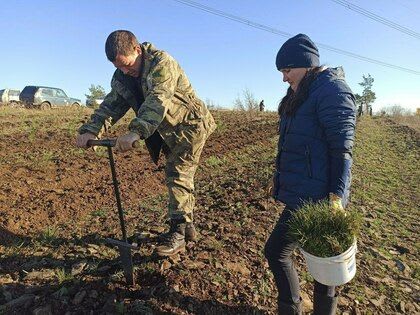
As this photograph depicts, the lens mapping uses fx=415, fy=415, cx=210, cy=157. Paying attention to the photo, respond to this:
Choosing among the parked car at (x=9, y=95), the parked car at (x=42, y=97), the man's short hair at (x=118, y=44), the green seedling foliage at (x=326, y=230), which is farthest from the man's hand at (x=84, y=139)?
the parked car at (x=9, y=95)

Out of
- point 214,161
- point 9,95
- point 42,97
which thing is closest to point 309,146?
point 214,161

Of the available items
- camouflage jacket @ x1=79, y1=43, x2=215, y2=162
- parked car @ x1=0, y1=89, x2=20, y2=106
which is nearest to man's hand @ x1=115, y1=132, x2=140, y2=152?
camouflage jacket @ x1=79, y1=43, x2=215, y2=162

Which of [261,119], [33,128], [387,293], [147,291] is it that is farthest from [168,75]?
[261,119]

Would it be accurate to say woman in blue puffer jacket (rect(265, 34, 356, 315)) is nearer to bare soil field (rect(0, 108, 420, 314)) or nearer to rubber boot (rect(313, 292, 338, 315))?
rubber boot (rect(313, 292, 338, 315))

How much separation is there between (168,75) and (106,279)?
180cm

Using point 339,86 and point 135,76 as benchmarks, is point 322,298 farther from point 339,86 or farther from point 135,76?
point 135,76

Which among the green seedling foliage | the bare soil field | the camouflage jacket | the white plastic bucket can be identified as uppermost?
the camouflage jacket

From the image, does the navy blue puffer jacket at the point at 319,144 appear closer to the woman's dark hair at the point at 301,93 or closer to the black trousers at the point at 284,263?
the woman's dark hair at the point at 301,93

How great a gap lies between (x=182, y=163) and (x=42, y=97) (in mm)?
22251

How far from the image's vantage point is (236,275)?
12.2 ft

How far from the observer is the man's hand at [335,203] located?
2523 millimetres

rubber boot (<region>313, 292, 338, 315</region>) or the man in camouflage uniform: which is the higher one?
the man in camouflage uniform

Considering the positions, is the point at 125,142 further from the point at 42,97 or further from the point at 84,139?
the point at 42,97

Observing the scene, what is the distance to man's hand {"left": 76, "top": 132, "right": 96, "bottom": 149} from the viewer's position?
3587mm
